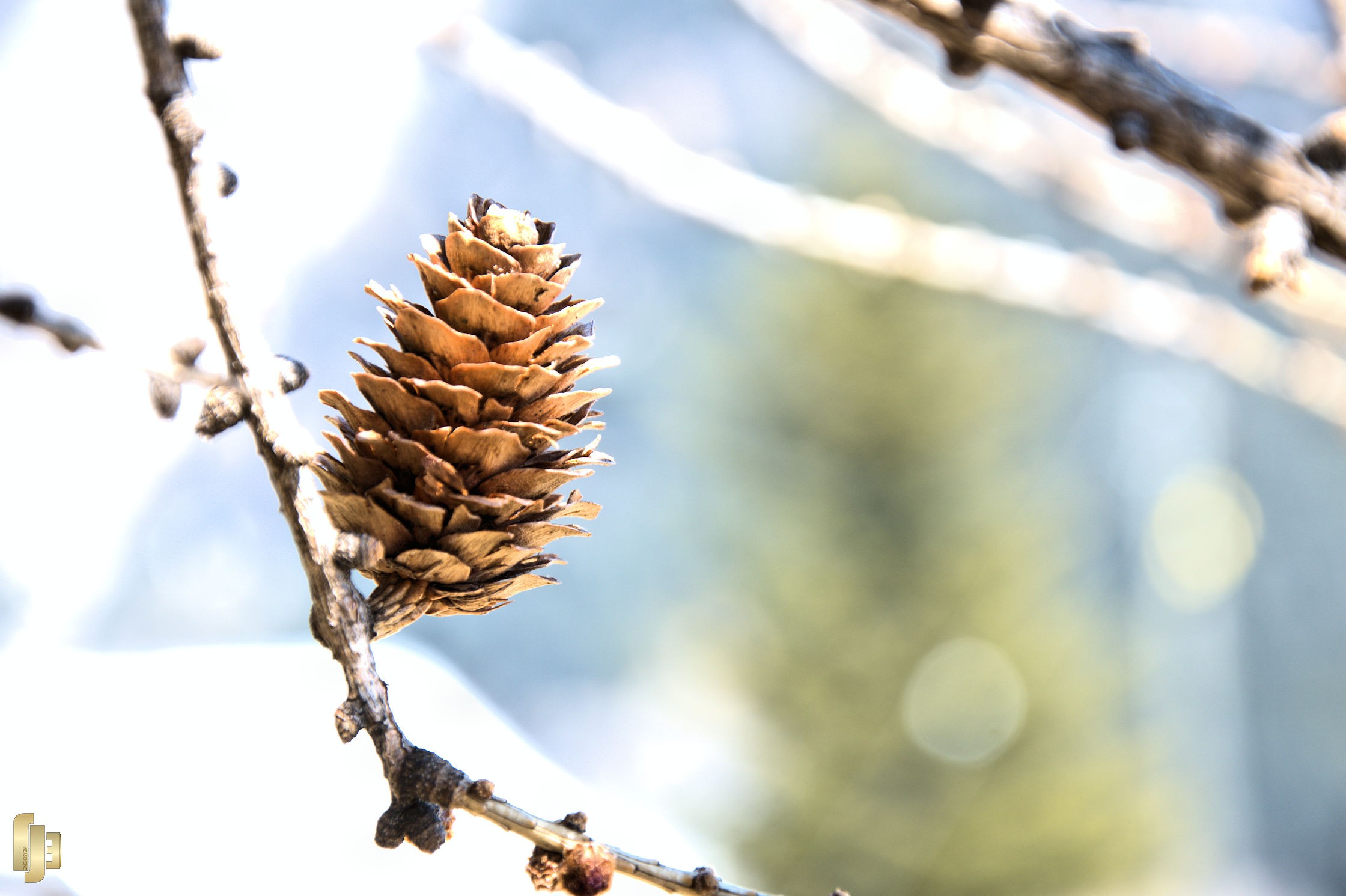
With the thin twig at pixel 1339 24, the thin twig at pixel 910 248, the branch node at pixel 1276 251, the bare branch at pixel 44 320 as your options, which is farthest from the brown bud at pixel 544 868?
the thin twig at pixel 910 248

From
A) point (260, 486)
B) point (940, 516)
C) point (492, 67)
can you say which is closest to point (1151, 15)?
point (492, 67)

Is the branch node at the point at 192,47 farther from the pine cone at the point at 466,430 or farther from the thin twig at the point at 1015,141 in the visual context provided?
the thin twig at the point at 1015,141

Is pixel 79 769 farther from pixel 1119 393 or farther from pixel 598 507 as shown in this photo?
pixel 1119 393

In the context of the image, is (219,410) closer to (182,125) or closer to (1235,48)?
(182,125)

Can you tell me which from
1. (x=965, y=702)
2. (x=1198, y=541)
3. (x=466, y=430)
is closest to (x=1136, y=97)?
(x=466, y=430)

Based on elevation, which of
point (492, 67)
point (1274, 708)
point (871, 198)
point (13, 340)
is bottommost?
point (13, 340)

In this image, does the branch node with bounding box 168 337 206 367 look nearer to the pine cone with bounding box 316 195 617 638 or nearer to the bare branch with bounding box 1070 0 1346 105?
the pine cone with bounding box 316 195 617 638

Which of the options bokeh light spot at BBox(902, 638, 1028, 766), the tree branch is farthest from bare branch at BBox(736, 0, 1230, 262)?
bokeh light spot at BBox(902, 638, 1028, 766)

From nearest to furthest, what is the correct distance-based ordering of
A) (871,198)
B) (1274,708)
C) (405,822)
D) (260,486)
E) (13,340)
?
1. (405,822)
2. (13,340)
3. (871,198)
4. (260,486)
5. (1274,708)
